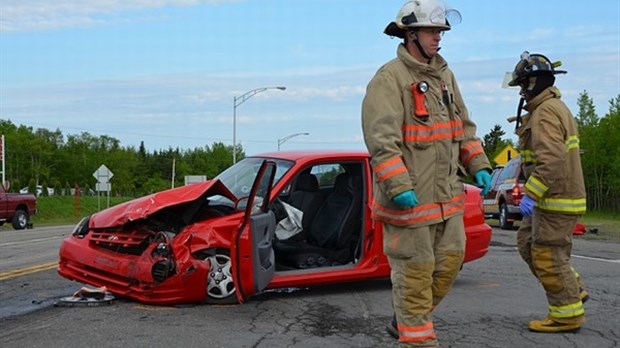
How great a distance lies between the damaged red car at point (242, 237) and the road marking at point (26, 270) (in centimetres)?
257

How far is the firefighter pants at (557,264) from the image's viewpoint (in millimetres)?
5500

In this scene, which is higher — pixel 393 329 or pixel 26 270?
pixel 393 329

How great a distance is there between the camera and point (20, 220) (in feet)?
88.7

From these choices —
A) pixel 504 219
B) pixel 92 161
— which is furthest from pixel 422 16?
pixel 92 161

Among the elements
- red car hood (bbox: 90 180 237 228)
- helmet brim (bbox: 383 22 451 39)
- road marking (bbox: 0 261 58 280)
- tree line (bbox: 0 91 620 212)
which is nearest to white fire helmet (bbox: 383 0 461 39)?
helmet brim (bbox: 383 22 451 39)

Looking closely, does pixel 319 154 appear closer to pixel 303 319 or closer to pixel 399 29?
pixel 303 319

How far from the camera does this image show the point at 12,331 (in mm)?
5543

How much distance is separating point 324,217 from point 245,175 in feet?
3.03

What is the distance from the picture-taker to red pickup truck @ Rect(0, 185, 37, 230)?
86.6 ft

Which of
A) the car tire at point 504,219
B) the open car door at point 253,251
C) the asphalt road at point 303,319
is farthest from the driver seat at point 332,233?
the car tire at point 504,219

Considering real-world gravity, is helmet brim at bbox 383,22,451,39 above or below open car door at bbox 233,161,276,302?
above

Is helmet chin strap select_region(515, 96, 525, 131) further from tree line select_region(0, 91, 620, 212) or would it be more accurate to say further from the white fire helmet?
tree line select_region(0, 91, 620, 212)

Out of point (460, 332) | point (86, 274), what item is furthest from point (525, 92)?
point (86, 274)

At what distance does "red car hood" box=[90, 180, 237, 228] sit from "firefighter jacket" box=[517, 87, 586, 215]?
2.56 metres
